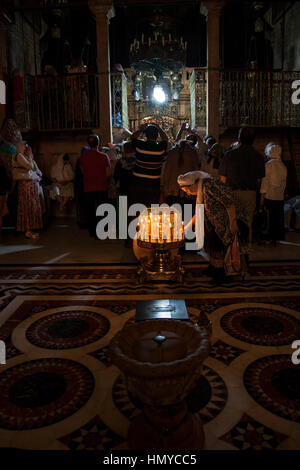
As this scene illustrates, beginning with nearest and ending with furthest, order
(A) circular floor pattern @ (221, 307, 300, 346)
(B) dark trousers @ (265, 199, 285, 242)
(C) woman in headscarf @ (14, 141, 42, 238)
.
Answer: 1. (A) circular floor pattern @ (221, 307, 300, 346)
2. (B) dark trousers @ (265, 199, 285, 242)
3. (C) woman in headscarf @ (14, 141, 42, 238)

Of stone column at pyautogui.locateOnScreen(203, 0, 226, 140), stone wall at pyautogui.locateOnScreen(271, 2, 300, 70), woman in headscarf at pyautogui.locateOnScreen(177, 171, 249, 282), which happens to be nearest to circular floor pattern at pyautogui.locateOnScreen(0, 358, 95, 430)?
woman in headscarf at pyautogui.locateOnScreen(177, 171, 249, 282)

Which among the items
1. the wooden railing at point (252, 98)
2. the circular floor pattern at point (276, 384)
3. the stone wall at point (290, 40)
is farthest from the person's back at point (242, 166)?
the stone wall at point (290, 40)

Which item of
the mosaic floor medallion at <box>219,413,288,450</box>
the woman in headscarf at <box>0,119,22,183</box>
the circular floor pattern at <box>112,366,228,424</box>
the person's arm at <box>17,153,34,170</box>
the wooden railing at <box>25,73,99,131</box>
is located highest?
the wooden railing at <box>25,73,99,131</box>

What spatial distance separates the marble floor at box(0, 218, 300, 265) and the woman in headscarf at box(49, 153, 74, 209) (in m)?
1.35

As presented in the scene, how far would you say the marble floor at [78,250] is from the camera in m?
5.15

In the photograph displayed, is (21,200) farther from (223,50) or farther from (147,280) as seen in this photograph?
(223,50)

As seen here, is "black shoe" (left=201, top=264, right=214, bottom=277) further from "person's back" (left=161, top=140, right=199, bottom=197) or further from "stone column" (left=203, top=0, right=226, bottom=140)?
"stone column" (left=203, top=0, right=226, bottom=140)

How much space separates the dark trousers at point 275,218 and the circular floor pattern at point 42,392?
405cm

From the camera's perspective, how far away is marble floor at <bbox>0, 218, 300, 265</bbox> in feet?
16.9

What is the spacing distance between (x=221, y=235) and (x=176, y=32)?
7439 mm

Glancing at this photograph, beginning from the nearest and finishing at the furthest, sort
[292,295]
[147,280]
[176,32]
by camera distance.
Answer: [292,295]
[147,280]
[176,32]

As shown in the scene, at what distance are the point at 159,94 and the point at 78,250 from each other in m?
6.99
